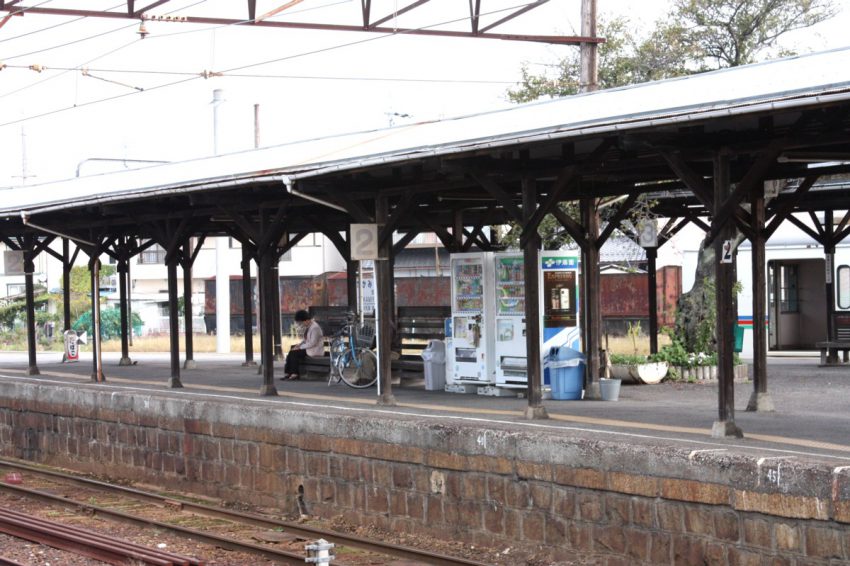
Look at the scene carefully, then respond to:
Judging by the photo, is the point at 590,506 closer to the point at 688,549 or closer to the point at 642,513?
the point at 642,513

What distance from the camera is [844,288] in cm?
2386

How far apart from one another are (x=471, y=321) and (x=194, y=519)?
4374 mm

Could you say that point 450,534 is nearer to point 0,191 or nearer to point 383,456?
point 383,456

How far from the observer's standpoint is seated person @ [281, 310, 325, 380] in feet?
62.0

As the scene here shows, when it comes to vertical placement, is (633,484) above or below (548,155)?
below

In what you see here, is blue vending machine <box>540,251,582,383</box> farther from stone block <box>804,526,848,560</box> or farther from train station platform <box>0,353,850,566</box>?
stone block <box>804,526,848,560</box>

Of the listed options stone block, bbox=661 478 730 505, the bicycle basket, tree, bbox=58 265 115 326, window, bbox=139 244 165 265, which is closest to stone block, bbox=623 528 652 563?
stone block, bbox=661 478 730 505

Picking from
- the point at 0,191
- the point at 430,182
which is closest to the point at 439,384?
the point at 430,182

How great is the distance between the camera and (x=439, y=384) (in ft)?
53.4

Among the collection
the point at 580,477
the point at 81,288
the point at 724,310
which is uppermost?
the point at 81,288

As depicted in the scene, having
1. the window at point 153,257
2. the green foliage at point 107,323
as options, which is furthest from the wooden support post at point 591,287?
the window at point 153,257

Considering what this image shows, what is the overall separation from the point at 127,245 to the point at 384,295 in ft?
31.8

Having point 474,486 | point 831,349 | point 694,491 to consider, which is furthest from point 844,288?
point 694,491

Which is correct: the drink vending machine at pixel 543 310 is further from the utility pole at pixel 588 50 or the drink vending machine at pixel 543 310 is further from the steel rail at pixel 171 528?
the steel rail at pixel 171 528
